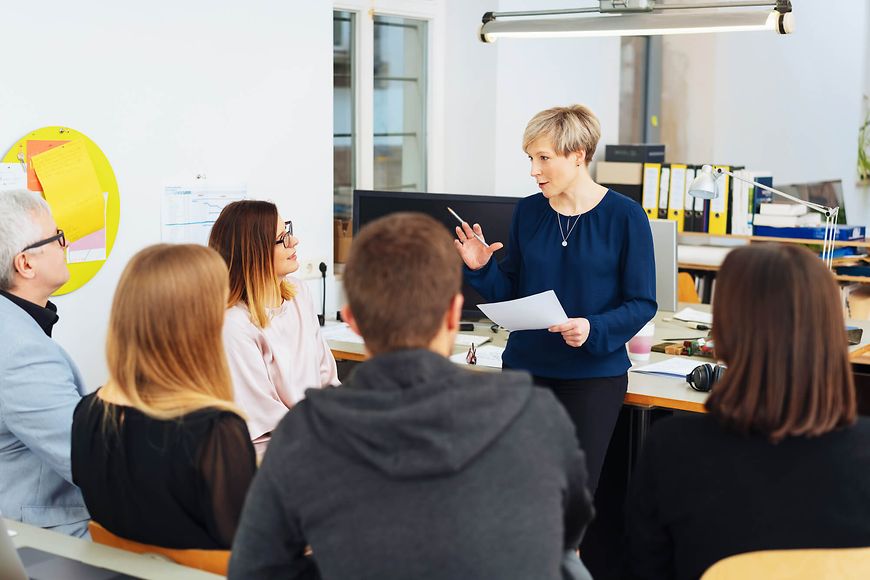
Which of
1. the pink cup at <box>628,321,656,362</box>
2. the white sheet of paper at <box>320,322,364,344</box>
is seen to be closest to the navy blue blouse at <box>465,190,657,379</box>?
the pink cup at <box>628,321,656,362</box>

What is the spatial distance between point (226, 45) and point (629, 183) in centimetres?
285

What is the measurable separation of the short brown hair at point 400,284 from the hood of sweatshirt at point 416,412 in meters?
0.04

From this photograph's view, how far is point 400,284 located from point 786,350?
0.58 meters

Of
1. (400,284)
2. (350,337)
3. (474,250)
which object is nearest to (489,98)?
(350,337)

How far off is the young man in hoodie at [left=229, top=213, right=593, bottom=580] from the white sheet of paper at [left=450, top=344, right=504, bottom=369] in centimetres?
195

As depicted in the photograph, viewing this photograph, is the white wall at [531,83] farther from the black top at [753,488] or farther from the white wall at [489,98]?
the black top at [753,488]

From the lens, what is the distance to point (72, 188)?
2885mm

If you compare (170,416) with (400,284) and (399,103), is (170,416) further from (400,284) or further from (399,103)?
(399,103)

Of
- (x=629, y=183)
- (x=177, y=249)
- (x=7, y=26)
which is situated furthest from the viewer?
(x=629, y=183)

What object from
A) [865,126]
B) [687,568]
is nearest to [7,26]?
[687,568]

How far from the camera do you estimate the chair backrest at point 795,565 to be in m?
1.47

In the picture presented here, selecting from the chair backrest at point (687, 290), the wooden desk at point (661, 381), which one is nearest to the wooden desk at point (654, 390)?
the wooden desk at point (661, 381)

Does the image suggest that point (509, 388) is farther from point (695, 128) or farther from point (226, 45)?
point (695, 128)

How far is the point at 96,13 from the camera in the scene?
9.66 ft
